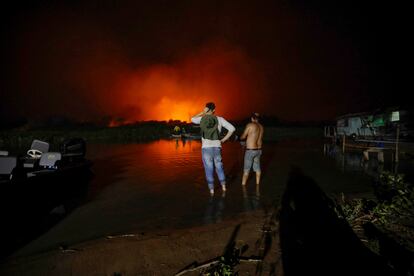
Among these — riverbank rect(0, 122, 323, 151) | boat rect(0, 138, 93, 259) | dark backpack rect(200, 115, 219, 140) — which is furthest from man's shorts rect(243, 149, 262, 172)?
riverbank rect(0, 122, 323, 151)

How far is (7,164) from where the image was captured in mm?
6820

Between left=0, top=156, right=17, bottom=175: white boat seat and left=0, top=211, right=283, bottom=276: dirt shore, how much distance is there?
317 cm

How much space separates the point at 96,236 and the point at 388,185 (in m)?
7.27

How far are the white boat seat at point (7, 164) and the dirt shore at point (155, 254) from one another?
3173 mm

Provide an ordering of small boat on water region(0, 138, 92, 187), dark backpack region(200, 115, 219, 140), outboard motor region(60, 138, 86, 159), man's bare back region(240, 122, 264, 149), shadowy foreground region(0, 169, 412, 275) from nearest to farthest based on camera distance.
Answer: shadowy foreground region(0, 169, 412, 275) < small boat on water region(0, 138, 92, 187) < dark backpack region(200, 115, 219, 140) < man's bare back region(240, 122, 264, 149) < outboard motor region(60, 138, 86, 159)

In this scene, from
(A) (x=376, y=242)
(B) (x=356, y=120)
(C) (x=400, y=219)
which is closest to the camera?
(A) (x=376, y=242)

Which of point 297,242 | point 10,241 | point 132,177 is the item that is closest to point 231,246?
point 297,242

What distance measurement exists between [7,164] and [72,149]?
2.81 metres

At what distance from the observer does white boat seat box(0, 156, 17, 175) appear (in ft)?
22.3

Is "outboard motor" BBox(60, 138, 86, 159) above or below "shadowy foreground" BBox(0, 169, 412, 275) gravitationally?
above

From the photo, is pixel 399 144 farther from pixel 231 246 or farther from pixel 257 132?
pixel 231 246

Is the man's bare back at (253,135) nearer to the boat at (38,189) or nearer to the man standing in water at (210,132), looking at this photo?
the man standing in water at (210,132)

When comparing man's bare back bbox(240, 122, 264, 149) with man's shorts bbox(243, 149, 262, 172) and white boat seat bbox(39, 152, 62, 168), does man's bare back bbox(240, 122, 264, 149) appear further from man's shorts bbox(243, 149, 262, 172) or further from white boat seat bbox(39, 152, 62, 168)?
white boat seat bbox(39, 152, 62, 168)

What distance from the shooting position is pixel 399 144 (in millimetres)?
15000
